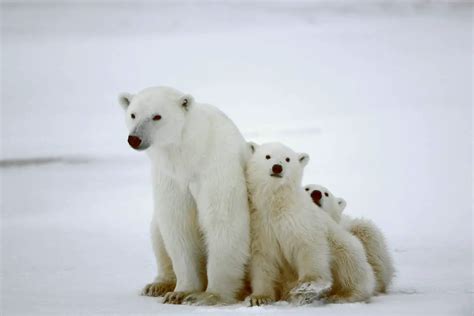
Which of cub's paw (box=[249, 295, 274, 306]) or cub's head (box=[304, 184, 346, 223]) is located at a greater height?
cub's head (box=[304, 184, 346, 223])

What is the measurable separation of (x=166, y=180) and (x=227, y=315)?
115 centimetres

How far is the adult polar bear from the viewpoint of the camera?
Result: 606 centimetres

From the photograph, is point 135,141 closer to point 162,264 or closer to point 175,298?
point 175,298

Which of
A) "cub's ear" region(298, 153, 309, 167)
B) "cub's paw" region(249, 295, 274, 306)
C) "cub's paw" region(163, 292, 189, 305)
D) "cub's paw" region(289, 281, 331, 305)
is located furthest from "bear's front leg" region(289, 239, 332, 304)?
"cub's paw" region(163, 292, 189, 305)

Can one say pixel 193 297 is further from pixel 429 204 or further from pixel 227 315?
pixel 429 204

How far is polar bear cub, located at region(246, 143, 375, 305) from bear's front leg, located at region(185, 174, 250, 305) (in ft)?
0.31

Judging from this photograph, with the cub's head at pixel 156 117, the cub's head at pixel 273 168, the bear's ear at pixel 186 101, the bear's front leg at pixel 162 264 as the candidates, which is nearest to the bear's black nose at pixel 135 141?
the cub's head at pixel 156 117

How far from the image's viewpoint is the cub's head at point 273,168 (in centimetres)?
612

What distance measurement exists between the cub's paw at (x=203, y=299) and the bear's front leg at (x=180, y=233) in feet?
0.28

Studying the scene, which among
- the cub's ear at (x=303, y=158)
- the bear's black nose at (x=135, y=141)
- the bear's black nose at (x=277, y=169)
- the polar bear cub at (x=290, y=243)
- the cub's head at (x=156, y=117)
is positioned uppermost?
the cub's head at (x=156, y=117)

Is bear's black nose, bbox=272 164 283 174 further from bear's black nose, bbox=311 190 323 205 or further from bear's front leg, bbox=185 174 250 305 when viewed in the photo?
bear's black nose, bbox=311 190 323 205

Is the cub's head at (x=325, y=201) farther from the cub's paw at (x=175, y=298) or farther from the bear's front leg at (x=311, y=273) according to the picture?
the cub's paw at (x=175, y=298)

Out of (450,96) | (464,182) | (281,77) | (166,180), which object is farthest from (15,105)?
(166,180)

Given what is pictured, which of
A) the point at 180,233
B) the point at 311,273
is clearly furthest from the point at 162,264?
the point at 311,273
